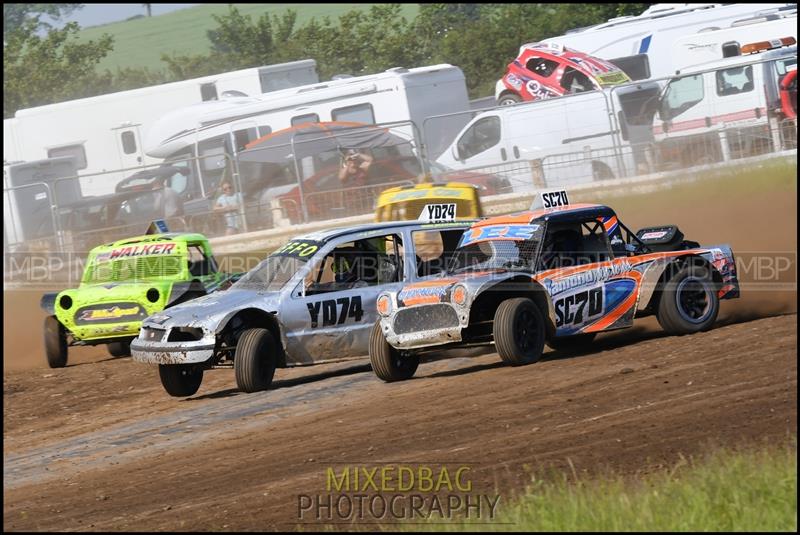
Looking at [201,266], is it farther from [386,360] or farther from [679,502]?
[679,502]

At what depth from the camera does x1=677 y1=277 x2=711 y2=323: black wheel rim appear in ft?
38.1

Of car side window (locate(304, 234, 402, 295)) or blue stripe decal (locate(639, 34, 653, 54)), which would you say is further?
blue stripe decal (locate(639, 34, 653, 54))

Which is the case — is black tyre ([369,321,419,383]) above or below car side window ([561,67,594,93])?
below

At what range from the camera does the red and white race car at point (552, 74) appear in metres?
23.9

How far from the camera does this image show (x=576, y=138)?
1967 centimetres

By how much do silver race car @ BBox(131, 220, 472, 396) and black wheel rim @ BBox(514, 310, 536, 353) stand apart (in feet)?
4.93

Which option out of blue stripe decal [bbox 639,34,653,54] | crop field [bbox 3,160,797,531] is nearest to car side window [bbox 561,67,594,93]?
blue stripe decal [bbox 639,34,653,54]

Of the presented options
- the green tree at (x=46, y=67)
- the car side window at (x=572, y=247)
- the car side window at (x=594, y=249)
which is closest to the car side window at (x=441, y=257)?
the car side window at (x=572, y=247)

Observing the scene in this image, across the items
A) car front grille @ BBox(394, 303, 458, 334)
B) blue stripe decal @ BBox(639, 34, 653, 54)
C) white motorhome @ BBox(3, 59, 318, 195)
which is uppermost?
white motorhome @ BBox(3, 59, 318, 195)

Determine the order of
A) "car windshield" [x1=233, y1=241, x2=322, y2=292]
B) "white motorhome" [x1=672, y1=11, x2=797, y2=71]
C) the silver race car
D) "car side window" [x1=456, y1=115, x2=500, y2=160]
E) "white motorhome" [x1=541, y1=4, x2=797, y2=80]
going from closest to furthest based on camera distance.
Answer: the silver race car
"car windshield" [x1=233, y1=241, x2=322, y2=292]
"car side window" [x1=456, y1=115, x2=500, y2=160]
"white motorhome" [x1=672, y1=11, x2=797, y2=71]
"white motorhome" [x1=541, y1=4, x2=797, y2=80]

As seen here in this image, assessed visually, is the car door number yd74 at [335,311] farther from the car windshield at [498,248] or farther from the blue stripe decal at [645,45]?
the blue stripe decal at [645,45]

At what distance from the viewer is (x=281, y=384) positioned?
40.3 ft

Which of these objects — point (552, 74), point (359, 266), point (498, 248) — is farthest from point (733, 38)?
point (359, 266)

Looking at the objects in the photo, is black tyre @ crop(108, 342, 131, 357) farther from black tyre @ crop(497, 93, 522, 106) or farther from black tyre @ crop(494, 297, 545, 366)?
black tyre @ crop(497, 93, 522, 106)
